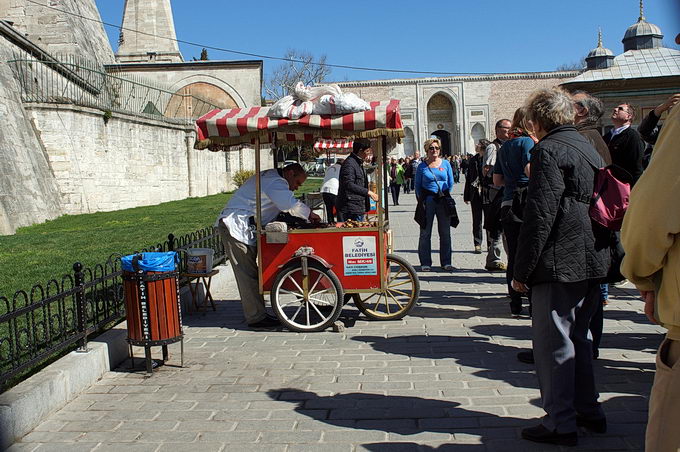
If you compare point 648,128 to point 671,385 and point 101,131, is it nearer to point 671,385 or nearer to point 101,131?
point 671,385

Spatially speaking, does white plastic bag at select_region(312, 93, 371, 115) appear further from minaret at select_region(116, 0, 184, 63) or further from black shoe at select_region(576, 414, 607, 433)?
minaret at select_region(116, 0, 184, 63)

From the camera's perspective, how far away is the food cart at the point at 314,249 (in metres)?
6.95

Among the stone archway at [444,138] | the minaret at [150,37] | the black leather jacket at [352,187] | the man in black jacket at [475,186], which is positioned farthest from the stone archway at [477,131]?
the black leather jacket at [352,187]

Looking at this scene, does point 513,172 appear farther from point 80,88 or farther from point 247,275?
point 80,88

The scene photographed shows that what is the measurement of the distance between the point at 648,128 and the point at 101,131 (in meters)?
19.1

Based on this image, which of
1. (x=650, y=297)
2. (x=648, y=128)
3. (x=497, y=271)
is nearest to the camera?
(x=650, y=297)

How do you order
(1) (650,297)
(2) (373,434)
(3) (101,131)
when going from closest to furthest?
(1) (650,297) < (2) (373,434) < (3) (101,131)

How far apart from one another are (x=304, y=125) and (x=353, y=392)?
2.91m

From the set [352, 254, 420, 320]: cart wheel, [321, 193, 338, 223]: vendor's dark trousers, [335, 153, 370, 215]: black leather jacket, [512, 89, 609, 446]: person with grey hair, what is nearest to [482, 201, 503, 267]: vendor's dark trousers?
[352, 254, 420, 320]: cart wheel

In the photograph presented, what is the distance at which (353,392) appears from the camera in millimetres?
5160

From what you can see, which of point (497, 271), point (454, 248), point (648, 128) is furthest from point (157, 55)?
point (648, 128)

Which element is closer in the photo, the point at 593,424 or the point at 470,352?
the point at 593,424

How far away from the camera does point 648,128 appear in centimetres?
673

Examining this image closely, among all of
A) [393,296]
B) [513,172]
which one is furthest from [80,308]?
[513,172]
